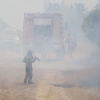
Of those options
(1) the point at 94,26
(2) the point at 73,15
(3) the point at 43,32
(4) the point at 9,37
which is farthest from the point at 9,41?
(2) the point at 73,15

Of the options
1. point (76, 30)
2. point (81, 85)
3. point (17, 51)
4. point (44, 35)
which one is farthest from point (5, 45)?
point (81, 85)

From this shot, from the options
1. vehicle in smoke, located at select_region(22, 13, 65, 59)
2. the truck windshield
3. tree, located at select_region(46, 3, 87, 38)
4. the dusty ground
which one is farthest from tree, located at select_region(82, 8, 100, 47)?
tree, located at select_region(46, 3, 87, 38)

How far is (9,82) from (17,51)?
1699 centimetres

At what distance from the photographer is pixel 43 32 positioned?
2134cm

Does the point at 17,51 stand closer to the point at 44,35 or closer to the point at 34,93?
the point at 44,35

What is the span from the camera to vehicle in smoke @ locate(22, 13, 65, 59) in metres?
20.9

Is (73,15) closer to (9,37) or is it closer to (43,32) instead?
(9,37)

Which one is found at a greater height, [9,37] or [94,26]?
[9,37]

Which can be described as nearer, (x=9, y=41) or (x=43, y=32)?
(x=43, y=32)

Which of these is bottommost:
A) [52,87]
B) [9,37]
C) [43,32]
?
[52,87]

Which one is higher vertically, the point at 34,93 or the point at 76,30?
the point at 76,30

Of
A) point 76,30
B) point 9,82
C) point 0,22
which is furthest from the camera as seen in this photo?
point 0,22

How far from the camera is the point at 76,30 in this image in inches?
1615

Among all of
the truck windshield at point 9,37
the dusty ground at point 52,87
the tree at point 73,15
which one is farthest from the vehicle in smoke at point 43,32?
the tree at point 73,15
